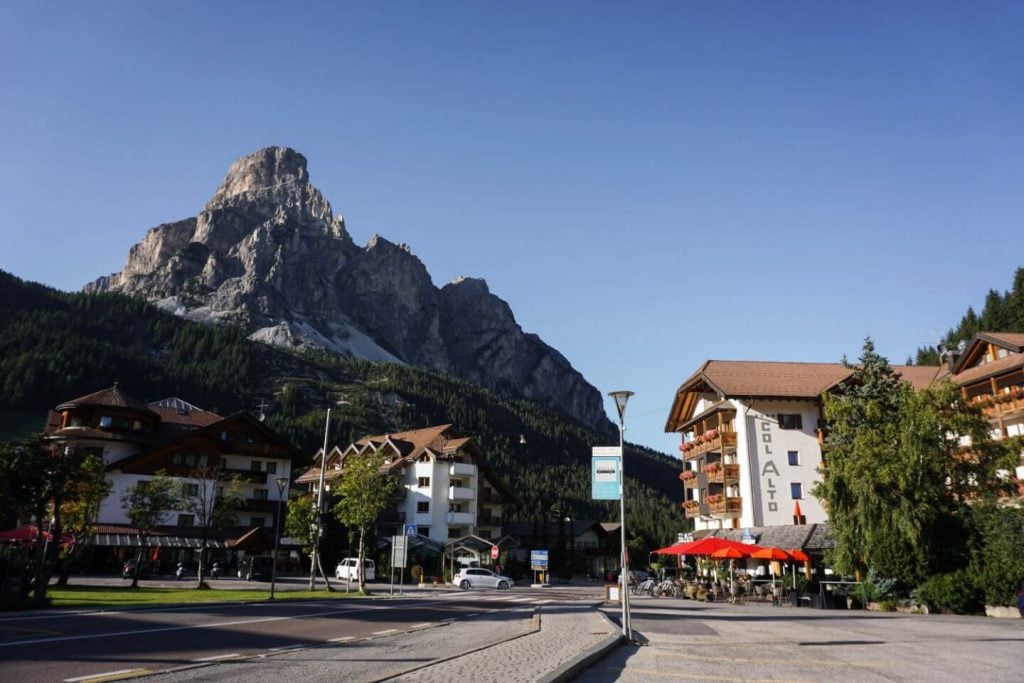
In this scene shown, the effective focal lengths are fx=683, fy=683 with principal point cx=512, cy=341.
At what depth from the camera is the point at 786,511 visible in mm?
49594

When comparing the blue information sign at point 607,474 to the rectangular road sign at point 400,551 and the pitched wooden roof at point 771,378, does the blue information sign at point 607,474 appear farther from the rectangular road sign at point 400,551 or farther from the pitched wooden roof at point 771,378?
the pitched wooden roof at point 771,378

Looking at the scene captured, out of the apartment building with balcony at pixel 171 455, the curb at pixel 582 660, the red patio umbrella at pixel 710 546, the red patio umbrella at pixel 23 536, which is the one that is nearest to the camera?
the curb at pixel 582 660

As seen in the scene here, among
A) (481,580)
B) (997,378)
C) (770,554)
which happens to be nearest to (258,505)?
(481,580)

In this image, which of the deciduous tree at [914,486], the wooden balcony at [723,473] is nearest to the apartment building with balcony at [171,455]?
the wooden balcony at [723,473]

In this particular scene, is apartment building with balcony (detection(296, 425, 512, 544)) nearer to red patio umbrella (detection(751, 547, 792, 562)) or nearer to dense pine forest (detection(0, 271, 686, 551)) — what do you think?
dense pine forest (detection(0, 271, 686, 551))

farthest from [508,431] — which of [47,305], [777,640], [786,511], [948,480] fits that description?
[777,640]

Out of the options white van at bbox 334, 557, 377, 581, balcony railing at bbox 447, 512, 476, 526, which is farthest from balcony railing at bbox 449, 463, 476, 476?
white van at bbox 334, 557, 377, 581

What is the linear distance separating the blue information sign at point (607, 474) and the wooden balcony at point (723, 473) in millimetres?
36545

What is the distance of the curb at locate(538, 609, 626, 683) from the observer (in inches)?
381

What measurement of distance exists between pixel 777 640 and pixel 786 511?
35.4m

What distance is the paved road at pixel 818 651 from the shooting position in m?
11.4

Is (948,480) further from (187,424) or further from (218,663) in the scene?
(187,424)

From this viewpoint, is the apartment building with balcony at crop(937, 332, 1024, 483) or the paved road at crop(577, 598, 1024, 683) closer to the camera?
the paved road at crop(577, 598, 1024, 683)

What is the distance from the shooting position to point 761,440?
5122 cm
